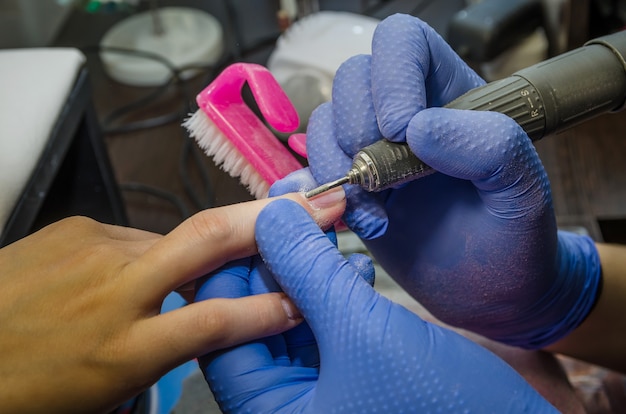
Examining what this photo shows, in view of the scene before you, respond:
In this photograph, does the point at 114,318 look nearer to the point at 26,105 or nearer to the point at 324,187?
the point at 324,187

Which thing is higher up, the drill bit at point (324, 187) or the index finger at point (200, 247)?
the drill bit at point (324, 187)

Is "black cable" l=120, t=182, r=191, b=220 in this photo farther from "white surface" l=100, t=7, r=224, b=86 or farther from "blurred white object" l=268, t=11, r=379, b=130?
"white surface" l=100, t=7, r=224, b=86

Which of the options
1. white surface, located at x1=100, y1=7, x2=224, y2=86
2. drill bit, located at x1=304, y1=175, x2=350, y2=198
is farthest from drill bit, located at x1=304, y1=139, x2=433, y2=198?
white surface, located at x1=100, y1=7, x2=224, y2=86

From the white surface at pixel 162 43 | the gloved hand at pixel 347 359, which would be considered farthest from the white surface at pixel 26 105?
the white surface at pixel 162 43

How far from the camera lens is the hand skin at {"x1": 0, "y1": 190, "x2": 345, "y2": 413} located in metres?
0.45

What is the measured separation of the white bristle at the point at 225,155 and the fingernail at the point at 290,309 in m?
0.11

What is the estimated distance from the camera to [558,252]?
2.10ft

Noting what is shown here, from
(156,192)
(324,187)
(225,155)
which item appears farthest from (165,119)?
(324,187)

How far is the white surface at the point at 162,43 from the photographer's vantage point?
1322mm

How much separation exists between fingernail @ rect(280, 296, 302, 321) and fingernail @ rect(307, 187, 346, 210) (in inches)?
3.1

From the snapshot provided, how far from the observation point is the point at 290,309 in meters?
0.48

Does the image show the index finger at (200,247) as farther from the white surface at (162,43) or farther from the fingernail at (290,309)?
the white surface at (162,43)

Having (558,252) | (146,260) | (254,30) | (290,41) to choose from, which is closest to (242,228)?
(146,260)

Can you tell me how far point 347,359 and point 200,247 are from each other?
0.14 m
